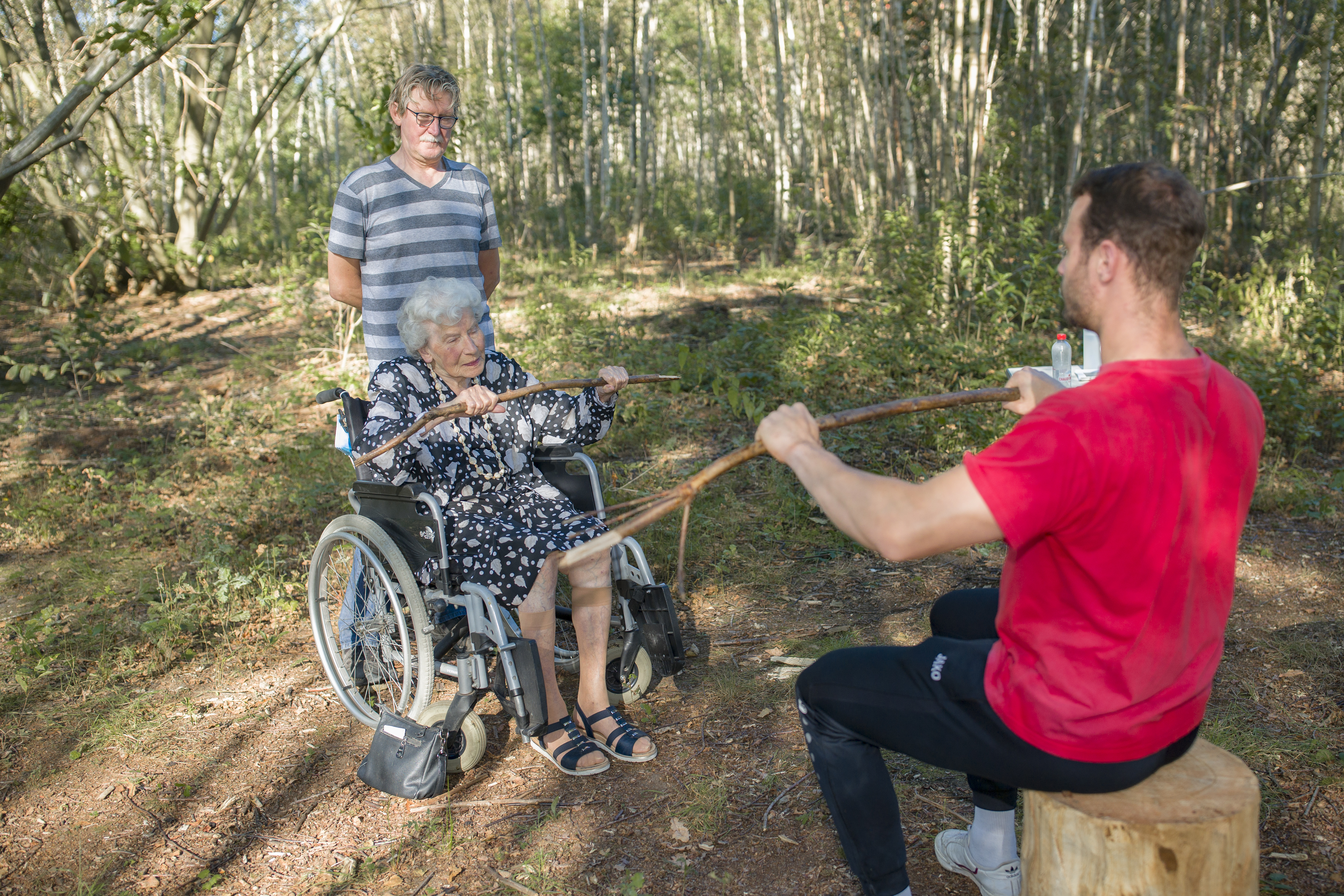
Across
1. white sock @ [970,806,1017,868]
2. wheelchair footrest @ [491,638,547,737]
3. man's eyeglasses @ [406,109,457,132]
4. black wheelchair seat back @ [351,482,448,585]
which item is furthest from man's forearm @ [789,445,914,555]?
man's eyeglasses @ [406,109,457,132]

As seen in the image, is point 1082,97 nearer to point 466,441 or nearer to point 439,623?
point 466,441

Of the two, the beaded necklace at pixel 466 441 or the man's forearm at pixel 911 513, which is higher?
the man's forearm at pixel 911 513

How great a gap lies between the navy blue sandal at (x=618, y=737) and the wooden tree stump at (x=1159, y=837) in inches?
54.2

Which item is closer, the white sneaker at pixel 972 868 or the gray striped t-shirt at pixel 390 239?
the white sneaker at pixel 972 868

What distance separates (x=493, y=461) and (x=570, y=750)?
0.93 meters

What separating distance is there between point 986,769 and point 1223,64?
9454mm

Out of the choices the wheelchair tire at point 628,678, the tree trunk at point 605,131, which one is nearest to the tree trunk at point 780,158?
the tree trunk at point 605,131

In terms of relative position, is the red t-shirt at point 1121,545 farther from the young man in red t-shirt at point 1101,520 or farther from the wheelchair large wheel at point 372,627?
the wheelchair large wheel at point 372,627

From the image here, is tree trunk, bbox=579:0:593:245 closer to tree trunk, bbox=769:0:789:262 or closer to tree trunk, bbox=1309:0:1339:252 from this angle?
tree trunk, bbox=769:0:789:262

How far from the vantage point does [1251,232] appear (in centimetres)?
873

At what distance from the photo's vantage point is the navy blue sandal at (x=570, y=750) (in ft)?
8.84

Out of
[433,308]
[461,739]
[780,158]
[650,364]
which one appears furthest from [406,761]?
[780,158]

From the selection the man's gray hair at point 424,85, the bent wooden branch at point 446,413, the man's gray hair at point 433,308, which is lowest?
the bent wooden branch at point 446,413

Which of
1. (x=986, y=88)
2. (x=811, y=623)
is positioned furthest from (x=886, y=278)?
(x=811, y=623)
